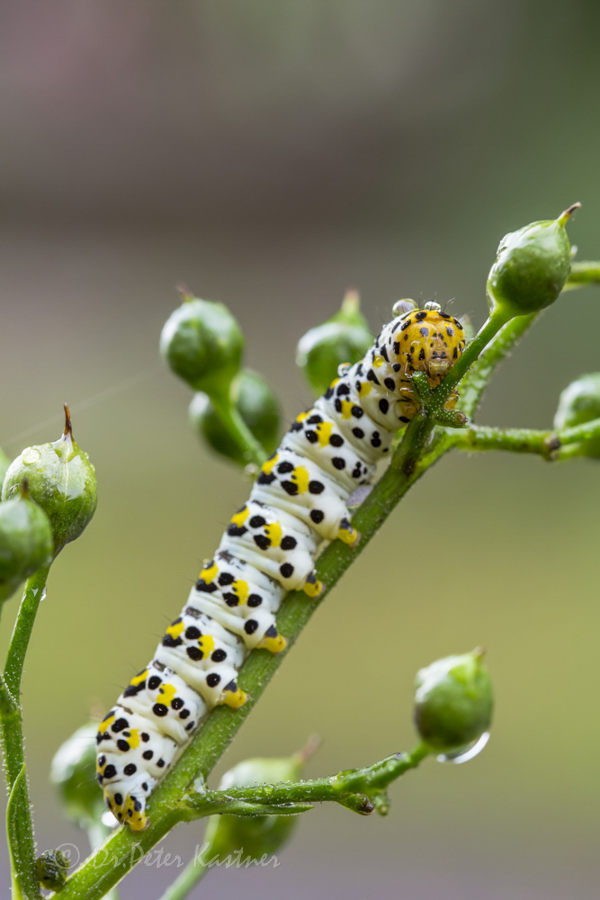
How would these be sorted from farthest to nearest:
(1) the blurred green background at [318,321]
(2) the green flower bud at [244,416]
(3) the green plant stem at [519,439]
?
(1) the blurred green background at [318,321]
(2) the green flower bud at [244,416]
(3) the green plant stem at [519,439]

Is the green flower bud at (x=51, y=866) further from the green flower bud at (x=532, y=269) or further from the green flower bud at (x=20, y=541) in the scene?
the green flower bud at (x=532, y=269)

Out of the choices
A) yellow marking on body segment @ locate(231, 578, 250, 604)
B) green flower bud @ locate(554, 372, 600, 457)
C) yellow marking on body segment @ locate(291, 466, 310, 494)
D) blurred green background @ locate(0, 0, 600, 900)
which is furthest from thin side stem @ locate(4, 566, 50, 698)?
blurred green background @ locate(0, 0, 600, 900)

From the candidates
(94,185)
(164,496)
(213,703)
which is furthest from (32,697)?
(213,703)

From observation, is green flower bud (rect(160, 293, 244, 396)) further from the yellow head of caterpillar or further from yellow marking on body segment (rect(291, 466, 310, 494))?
the yellow head of caterpillar

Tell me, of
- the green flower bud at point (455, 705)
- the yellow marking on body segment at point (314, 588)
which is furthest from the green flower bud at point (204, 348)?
the green flower bud at point (455, 705)

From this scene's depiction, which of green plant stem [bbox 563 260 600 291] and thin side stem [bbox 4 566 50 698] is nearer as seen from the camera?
thin side stem [bbox 4 566 50 698]

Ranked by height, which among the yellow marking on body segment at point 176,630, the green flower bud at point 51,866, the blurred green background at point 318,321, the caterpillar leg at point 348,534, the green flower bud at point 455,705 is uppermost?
the blurred green background at point 318,321
